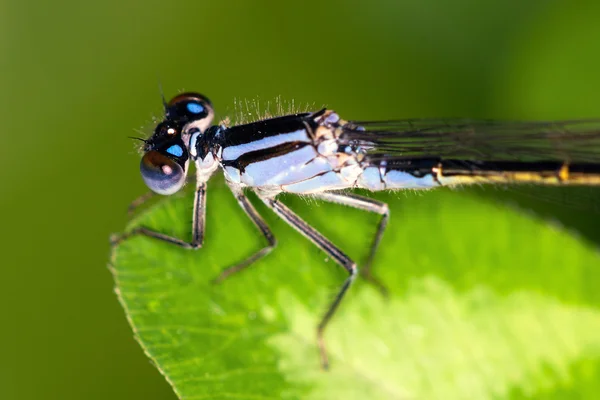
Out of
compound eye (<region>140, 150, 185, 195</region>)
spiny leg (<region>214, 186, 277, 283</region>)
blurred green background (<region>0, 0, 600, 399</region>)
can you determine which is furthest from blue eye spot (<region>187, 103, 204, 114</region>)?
blurred green background (<region>0, 0, 600, 399</region>)

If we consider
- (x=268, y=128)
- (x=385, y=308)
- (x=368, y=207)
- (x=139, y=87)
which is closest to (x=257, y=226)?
(x=268, y=128)

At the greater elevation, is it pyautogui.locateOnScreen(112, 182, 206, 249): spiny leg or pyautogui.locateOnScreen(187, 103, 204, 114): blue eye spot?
pyautogui.locateOnScreen(187, 103, 204, 114): blue eye spot

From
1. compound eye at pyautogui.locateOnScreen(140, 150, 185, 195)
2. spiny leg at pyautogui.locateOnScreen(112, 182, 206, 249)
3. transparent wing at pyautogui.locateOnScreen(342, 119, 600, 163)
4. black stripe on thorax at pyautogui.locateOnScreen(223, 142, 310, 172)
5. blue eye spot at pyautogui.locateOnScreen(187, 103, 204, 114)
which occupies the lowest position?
spiny leg at pyautogui.locateOnScreen(112, 182, 206, 249)

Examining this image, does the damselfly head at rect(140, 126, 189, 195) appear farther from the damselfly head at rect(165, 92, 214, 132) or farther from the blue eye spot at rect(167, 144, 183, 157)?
the damselfly head at rect(165, 92, 214, 132)

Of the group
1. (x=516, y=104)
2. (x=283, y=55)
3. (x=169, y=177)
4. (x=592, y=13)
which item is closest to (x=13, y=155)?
(x=169, y=177)

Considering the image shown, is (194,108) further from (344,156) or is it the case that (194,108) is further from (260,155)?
(344,156)

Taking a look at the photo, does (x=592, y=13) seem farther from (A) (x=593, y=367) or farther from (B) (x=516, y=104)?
(A) (x=593, y=367)
